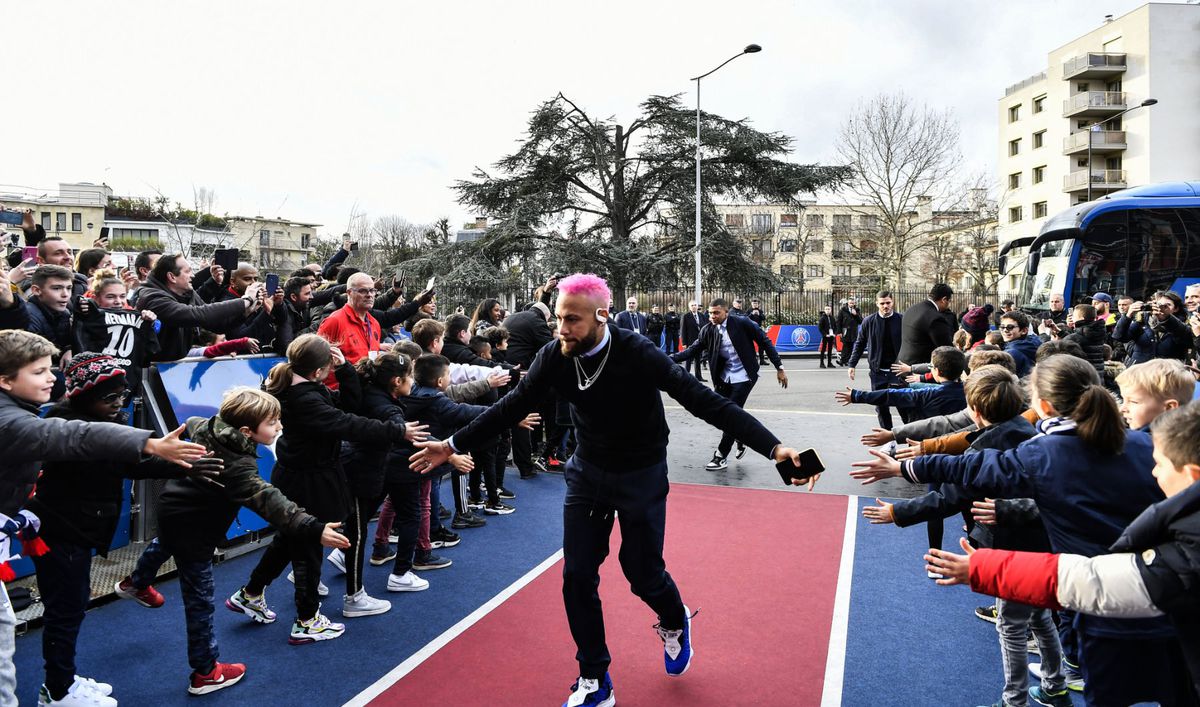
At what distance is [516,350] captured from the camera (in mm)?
9070

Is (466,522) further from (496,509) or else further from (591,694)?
(591,694)

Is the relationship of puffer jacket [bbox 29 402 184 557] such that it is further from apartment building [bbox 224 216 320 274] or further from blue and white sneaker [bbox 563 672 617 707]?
apartment building [bbox 224 216 320 274]

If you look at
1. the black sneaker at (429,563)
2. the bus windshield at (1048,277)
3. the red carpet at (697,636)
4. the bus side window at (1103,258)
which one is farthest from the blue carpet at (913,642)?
the bus side window at (1103,258)

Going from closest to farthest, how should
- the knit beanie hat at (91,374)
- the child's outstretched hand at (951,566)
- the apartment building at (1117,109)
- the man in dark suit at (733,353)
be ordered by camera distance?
the child's outstretched hand at (951,566)
the knit beanie hat at (91,374)
the man in dark suit at (733,353)
the apartment building at (1117,109)

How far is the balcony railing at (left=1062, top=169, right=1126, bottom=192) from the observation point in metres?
56.3

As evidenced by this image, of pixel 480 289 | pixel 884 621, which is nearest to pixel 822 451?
pixel 884 621

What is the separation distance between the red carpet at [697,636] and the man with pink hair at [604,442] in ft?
1.68

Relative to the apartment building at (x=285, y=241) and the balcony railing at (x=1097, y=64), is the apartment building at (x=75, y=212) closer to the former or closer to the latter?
the apartment building at (x=285, y=241)

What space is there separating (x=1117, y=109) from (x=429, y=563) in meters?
67.3

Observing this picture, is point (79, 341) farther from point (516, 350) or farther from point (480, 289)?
point (480, 289)

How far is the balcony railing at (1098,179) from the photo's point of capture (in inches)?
2217

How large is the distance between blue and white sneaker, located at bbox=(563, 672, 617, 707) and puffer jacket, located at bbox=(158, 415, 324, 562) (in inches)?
59.3

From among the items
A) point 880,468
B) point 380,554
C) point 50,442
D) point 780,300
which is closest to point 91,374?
point 50,442

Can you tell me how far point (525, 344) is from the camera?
9102 mm
